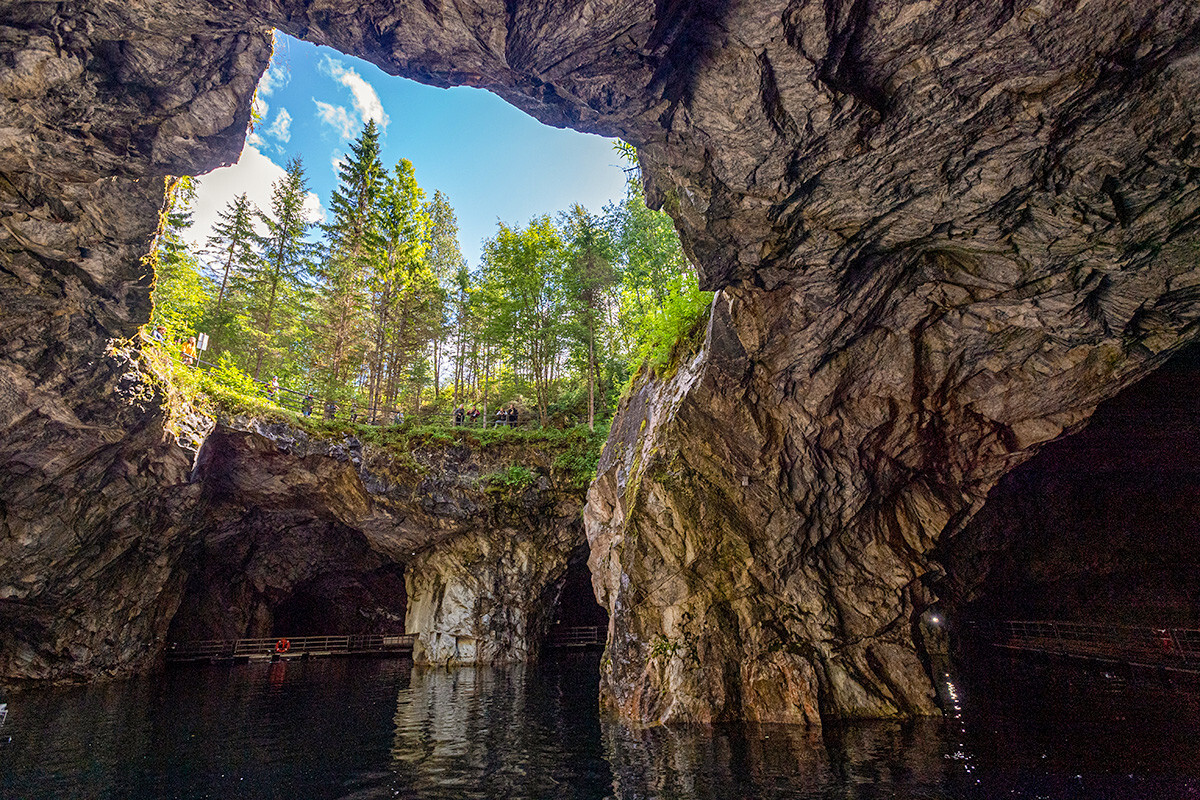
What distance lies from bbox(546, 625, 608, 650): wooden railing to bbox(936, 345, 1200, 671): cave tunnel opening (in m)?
17.6

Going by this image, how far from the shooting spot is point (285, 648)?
26.2m

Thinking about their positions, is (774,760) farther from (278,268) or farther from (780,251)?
(278,268)

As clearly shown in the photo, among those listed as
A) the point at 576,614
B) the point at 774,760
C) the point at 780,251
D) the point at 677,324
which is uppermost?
the point at 677,324

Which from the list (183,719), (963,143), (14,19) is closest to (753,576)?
(963,143)

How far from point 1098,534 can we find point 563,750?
2357 cm

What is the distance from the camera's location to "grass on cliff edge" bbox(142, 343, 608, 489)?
1825 centimetres

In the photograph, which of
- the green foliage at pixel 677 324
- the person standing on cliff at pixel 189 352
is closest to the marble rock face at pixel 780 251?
the green foliage at pixel 677 324

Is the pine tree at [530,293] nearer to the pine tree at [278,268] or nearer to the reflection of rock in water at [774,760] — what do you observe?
the pine tree at [278,268]

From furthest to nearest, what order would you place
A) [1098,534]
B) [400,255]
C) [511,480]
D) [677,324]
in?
1. [400,255]
2. [511,480]
3. [1098,534]
4. [677,324]

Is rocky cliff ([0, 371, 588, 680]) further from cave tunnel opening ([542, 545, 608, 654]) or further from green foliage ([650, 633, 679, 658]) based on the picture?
green foliage ([650, 633, 679, 658])

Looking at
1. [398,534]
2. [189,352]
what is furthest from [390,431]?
[189,352]

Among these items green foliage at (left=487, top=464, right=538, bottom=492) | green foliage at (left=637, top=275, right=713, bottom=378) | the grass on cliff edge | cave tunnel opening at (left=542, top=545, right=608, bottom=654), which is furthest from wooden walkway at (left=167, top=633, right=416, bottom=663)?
green foliage at (left=637, top=275, right=713, bottom=378)

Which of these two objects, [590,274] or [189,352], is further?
[590,274]

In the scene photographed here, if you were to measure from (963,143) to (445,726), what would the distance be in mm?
14479
